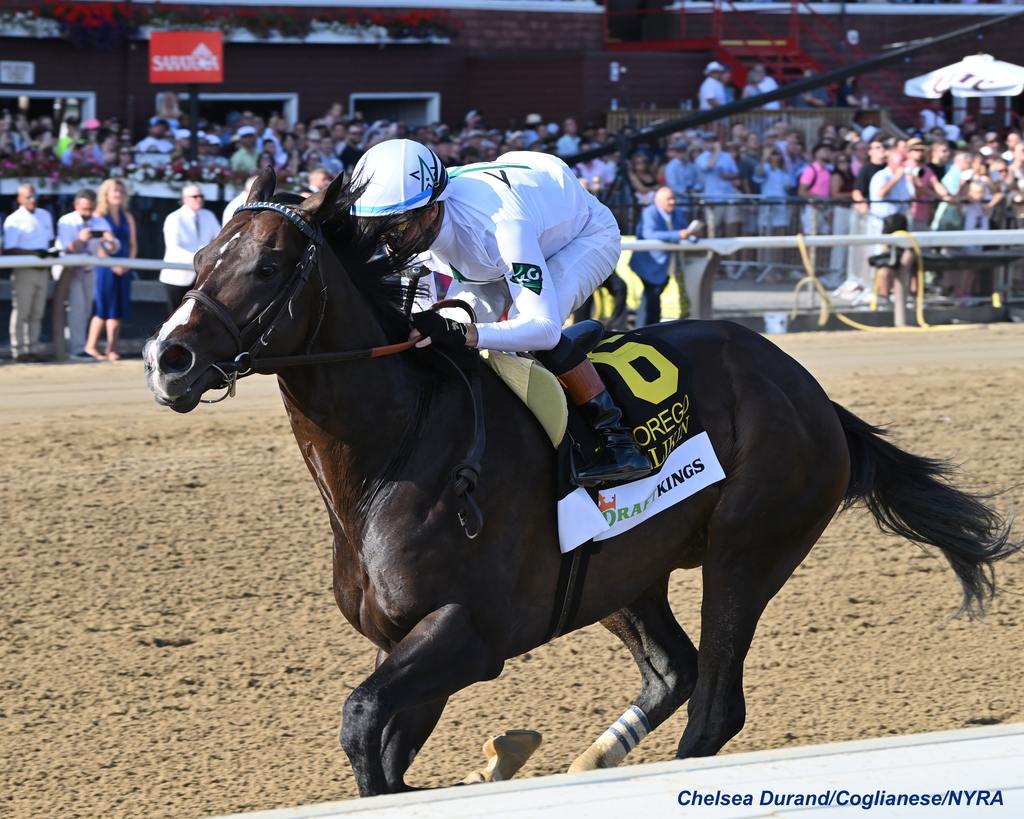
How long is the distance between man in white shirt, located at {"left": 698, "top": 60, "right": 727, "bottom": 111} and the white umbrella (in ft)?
9.34

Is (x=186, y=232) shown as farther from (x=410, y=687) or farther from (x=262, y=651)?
(x=410, y=687)

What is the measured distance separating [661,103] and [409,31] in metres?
3.90

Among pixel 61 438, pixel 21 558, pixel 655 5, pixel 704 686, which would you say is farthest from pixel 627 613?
pixel 655 5

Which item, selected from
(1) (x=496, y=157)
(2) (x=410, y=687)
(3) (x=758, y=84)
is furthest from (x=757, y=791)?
(3) (x=758, y=84)

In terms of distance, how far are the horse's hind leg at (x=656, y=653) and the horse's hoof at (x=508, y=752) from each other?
1.31ft

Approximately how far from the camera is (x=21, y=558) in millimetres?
6566

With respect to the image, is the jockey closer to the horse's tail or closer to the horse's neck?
the horse's neck

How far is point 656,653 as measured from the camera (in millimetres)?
4715

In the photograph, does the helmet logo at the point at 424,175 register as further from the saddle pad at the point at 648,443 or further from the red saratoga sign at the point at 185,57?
Answer: the red saratoga sign at the point at 185,57

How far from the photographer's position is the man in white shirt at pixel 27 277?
10938mm

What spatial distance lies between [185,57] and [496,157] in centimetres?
346

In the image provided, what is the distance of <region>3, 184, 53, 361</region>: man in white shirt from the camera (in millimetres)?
10938

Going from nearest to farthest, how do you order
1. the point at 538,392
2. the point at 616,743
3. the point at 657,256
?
the point at 538,392, the point at 616,743, the point at 657,256

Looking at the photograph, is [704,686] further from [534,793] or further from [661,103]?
[661,103]
